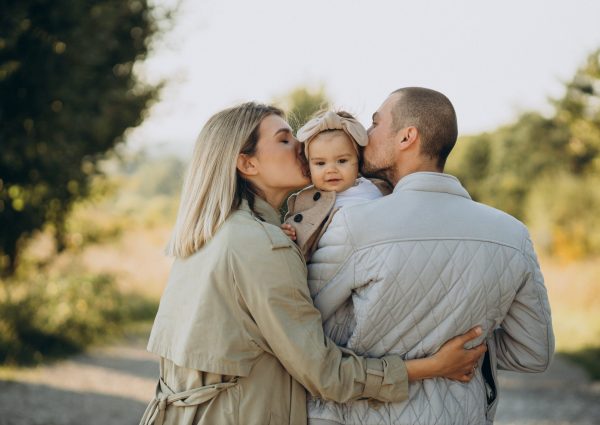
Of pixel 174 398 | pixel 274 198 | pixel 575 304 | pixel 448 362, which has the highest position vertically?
pixel 274 198

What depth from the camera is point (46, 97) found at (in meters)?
7.77

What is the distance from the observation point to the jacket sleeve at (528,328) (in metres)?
2.90

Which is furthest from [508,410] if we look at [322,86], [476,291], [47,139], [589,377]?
[322,86]

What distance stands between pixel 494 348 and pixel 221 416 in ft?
3.76

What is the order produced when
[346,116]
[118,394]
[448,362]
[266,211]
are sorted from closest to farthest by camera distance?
[448,362] → [266,211] → [346,116] → [118,394]

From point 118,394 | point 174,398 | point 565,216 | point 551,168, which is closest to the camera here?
point 174,398

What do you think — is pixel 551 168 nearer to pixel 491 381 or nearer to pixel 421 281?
pixel 491 381

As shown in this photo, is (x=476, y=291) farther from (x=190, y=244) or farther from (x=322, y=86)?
(x=322, y=86)

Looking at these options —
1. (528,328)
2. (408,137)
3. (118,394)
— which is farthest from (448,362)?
(118,394)

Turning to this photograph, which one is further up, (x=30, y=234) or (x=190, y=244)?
(x=190, y=244)

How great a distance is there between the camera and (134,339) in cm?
1242

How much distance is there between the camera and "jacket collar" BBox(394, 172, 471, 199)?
9.41 ft

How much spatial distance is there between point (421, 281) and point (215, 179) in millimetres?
891

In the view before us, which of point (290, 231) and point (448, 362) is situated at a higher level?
point (290, 231)
